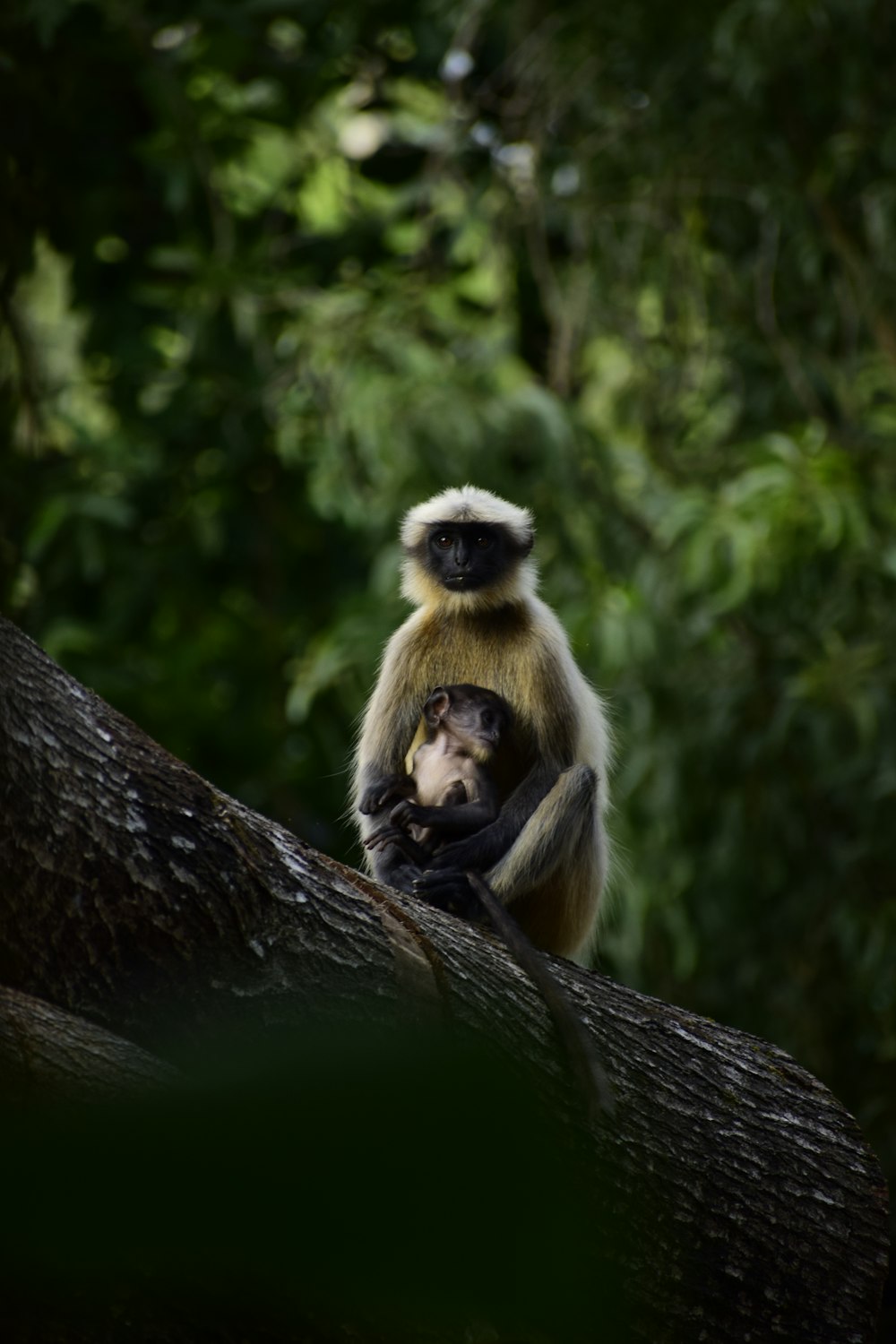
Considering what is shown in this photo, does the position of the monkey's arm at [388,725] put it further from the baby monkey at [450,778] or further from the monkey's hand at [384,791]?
the baby monkey at [450,778]

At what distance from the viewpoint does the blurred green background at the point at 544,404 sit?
21.2ft

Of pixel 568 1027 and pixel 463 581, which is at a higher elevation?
pixel 463 581

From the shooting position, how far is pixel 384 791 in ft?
12.4

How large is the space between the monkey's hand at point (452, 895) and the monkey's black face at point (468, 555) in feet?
3.09

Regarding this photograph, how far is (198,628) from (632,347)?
2384mm

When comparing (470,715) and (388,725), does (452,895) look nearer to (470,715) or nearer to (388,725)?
(470,715)

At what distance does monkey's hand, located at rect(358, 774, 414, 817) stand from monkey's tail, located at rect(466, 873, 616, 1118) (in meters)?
0.82

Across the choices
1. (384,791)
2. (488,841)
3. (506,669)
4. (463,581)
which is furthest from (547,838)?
(463,581)

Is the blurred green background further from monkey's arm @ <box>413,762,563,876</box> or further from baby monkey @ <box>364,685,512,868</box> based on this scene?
monkey's arm @ <box>413,762,563,876</box>

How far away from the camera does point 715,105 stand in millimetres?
7195

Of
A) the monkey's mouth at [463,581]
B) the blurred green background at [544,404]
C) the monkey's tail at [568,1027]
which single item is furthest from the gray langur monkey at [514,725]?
the blurred green background at [544,404]

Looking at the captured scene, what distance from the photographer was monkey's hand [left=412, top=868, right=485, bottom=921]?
3432 mm

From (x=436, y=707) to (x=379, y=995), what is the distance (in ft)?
4.31

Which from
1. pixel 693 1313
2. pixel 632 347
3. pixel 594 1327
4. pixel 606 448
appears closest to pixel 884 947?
pixel 606 448
